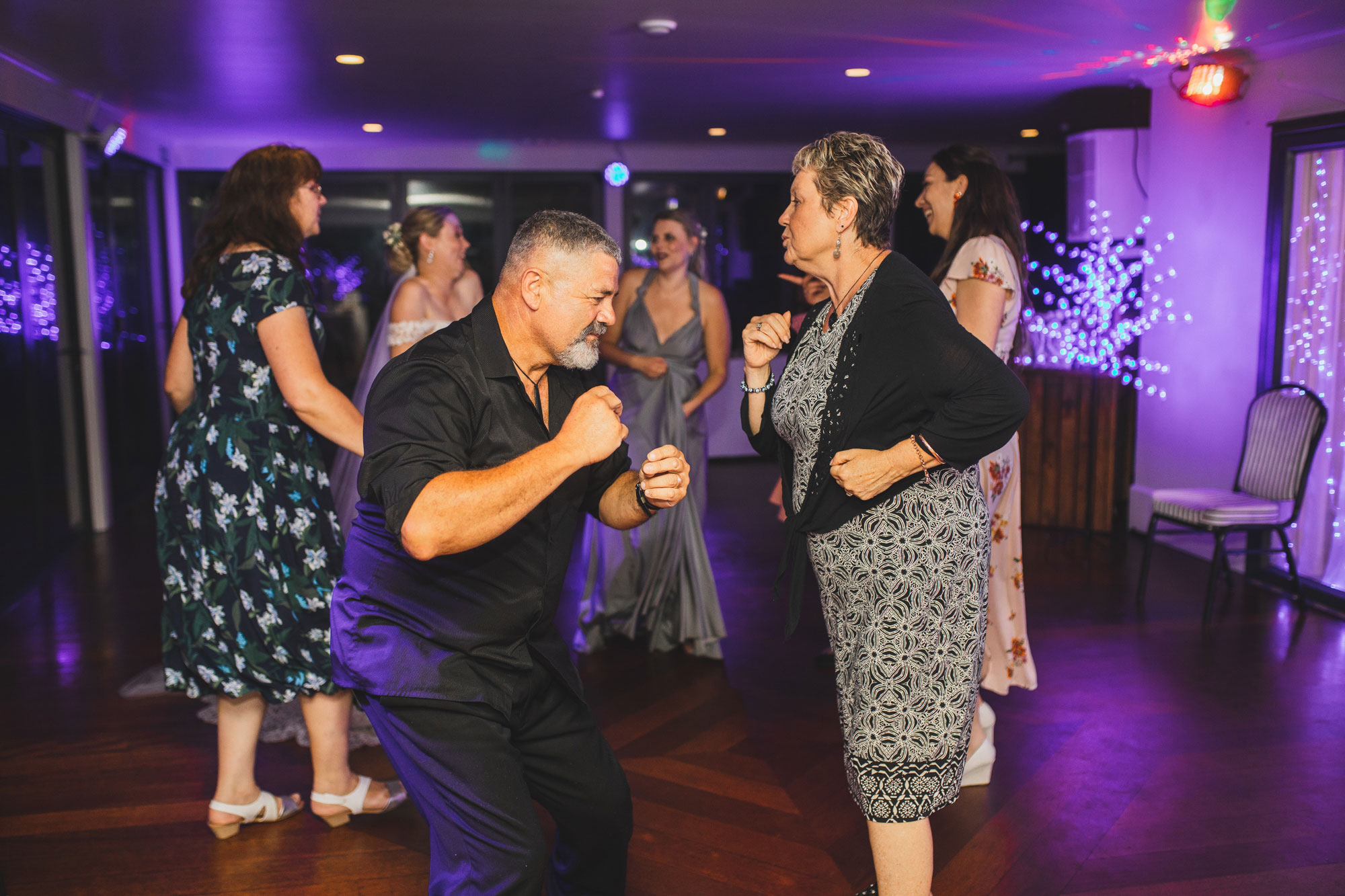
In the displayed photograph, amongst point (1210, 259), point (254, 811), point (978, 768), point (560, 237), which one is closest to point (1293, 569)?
point (1210, 259)

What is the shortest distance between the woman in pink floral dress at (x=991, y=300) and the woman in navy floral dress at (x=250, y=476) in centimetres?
166

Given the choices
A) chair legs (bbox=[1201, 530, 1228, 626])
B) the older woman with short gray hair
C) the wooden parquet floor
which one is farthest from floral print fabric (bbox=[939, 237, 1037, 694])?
chair legs (bbox=[1201, 530, 1228, 626])

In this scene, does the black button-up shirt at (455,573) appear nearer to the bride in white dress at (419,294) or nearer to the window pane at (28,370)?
the bride in white dress at (419,294)

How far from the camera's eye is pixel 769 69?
18.4 ft

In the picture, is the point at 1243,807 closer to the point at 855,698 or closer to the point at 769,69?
the point at 855,698

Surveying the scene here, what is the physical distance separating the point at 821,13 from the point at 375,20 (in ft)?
6.26

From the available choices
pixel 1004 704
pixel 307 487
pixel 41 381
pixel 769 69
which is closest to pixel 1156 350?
pixel 769 69

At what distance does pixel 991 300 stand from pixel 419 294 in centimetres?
209

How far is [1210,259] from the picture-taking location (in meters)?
5.67

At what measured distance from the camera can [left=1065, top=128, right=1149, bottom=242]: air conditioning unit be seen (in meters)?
6.24

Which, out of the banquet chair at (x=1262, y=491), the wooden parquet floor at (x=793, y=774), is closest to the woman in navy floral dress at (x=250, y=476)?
the wooden parquet floor at (x=793, y=774)

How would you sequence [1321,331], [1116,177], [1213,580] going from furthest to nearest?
1. [1116,177]
2. [1321,331]
3. [1213,580]

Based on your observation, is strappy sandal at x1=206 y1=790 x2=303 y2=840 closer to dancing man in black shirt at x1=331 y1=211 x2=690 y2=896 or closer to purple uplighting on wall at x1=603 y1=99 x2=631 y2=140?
dancing man in black shirt at x1=331 y1=211 x2=690 y2=896

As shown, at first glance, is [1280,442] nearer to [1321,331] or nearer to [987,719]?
[1321,331]
